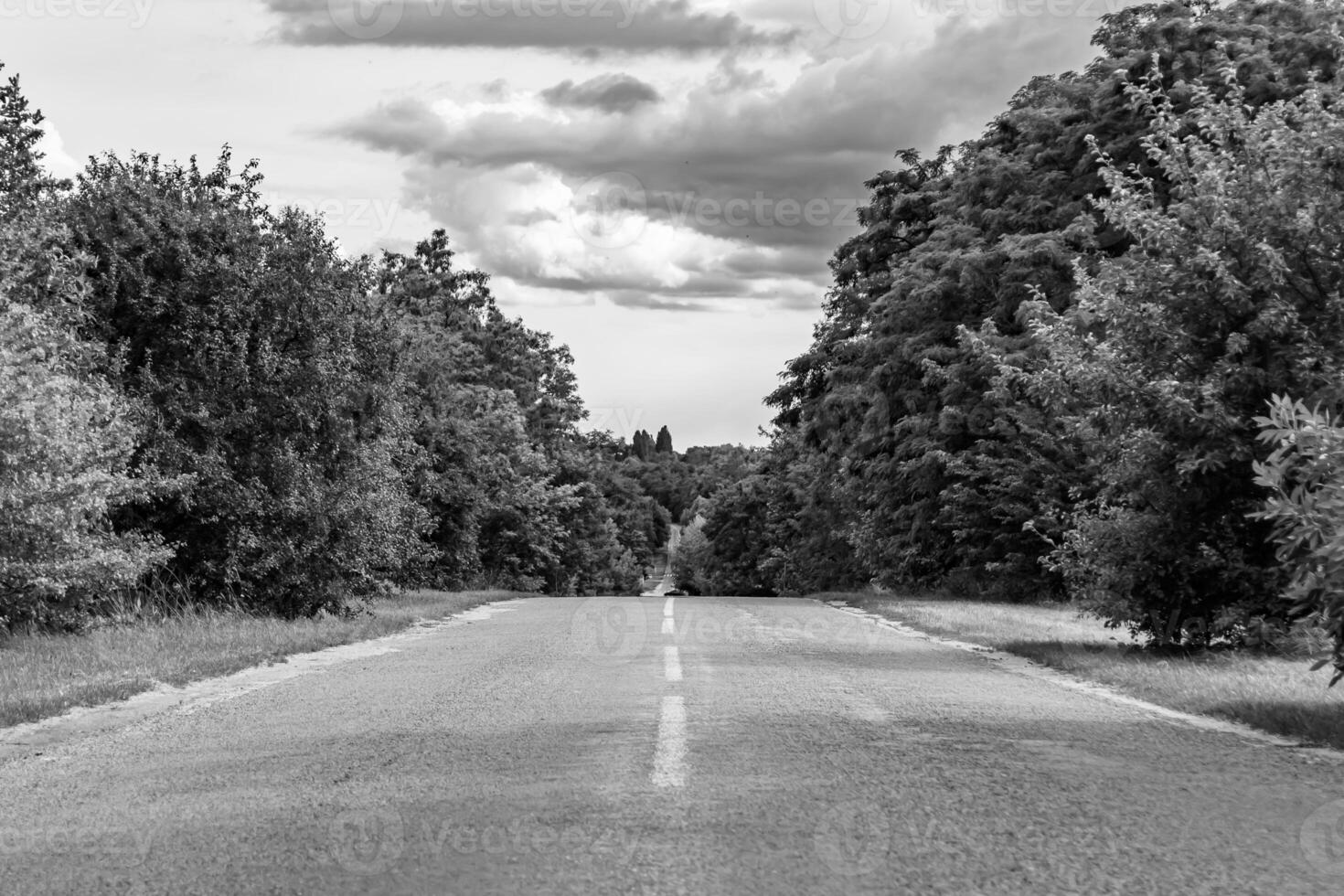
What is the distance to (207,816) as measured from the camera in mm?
5984

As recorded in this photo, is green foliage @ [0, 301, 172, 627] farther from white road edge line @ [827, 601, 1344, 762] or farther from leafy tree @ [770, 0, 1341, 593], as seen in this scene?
leafy tree @ [770, 0, 1341, 593]

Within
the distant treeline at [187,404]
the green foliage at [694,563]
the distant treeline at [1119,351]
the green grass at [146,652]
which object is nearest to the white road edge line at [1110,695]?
the distant treeline at [1119,351]

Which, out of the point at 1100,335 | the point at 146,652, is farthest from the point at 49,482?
the point at 1100,335

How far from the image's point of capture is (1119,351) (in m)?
13.9

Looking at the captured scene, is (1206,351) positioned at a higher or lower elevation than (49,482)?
higher

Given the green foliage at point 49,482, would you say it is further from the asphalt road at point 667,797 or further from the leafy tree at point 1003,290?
the leafy tree at point 1003,290

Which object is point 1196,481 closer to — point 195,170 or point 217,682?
point 217,682

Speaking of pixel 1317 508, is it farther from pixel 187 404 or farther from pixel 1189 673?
pixel 187 404

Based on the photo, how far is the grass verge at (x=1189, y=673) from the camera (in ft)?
29.9

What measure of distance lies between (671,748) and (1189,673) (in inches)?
253

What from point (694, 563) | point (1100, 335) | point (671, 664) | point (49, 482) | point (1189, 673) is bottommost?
point (694, 563)

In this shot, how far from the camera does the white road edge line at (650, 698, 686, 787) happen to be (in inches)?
265

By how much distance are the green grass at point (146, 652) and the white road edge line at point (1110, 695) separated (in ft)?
25.6

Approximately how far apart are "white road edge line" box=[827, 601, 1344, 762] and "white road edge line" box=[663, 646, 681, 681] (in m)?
3.32
